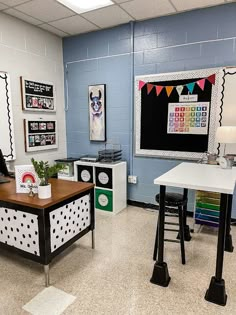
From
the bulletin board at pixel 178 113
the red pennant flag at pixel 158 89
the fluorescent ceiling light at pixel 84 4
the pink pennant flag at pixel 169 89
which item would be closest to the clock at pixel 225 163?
the bulletin board at pixel 178 113

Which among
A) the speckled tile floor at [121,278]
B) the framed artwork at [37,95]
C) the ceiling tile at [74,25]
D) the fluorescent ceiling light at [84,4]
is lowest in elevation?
the speckled tile floor at [121,278]

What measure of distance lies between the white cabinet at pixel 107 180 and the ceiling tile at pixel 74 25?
210 centimetres

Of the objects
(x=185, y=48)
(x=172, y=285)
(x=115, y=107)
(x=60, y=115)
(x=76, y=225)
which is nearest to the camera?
(x=172, y=285)

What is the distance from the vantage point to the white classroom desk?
5.72 ft

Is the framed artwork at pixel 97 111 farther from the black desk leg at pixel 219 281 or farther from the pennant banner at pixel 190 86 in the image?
the black desk leg at pixel 219 281

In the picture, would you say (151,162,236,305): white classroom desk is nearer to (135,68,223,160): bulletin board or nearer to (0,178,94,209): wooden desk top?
(0,178,94,209): wooden desk top

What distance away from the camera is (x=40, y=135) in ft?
12.7

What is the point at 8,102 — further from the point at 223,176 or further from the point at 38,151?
the point at 223,176

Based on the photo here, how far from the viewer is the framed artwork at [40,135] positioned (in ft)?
12.0

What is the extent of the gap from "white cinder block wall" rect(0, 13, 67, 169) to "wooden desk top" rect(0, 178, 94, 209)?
133 cm

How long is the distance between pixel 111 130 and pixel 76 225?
200 centimetres

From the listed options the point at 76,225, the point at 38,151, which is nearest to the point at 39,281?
the point at 76,225

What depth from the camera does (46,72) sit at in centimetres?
390

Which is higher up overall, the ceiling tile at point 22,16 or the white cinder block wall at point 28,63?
the ceiling tile at point 22,16
